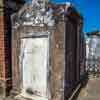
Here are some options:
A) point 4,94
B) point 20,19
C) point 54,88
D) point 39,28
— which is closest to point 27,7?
point 20,19

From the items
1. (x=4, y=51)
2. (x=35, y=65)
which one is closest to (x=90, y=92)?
(x=35, y=65)

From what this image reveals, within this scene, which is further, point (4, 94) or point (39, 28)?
point (4, 94)

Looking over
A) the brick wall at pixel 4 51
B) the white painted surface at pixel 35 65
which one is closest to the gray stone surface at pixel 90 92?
the white painted surface at pixel 35 65

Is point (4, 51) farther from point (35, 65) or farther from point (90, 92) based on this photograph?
point (90, 92)

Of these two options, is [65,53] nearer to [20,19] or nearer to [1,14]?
[20,19]

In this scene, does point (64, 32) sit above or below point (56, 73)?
above

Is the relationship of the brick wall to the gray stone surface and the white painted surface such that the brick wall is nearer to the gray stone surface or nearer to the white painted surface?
the white painted surface

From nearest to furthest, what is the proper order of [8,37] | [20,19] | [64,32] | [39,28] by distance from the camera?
1. [64,32]
2. [39,28]
3. [20,19]
4. [8,37]

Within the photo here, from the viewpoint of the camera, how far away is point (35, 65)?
4.77 m

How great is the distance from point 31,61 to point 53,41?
94 centimetres

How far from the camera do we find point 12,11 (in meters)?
5.69

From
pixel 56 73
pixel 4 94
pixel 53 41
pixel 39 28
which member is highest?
pixel 39 28

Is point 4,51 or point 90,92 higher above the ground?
point 4,51

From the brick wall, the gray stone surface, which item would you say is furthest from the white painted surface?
the gray stone surface
